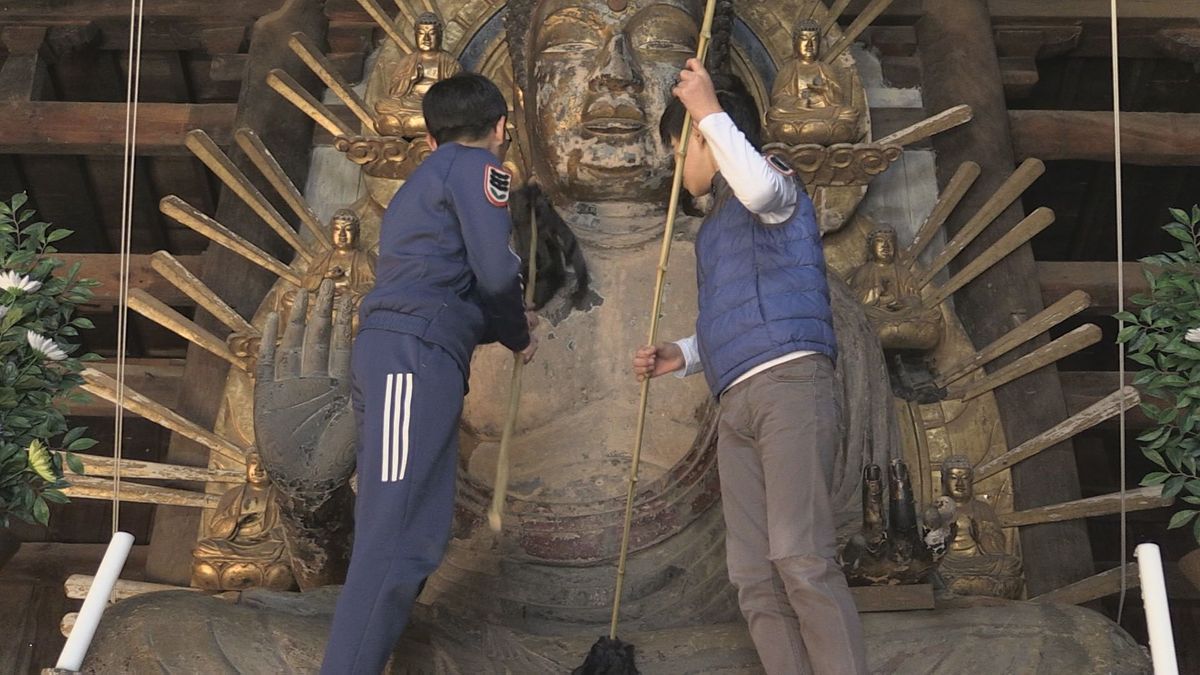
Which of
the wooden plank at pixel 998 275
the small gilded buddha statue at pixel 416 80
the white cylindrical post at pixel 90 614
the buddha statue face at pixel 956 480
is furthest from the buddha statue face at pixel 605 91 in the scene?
the white cylindrical post at pixel 90 614

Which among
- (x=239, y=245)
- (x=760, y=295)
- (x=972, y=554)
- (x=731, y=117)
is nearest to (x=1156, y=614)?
(x=760, y=295)

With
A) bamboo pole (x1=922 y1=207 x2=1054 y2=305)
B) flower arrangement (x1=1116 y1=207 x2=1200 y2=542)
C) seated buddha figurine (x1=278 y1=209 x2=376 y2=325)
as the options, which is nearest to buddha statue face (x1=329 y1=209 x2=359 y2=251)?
seated buddha figurine (x1=278 y1=209 x2=376 y2=325)

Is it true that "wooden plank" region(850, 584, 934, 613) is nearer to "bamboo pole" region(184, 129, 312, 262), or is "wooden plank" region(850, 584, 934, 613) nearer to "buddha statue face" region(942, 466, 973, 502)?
"buddha statue face" region(942, 466, 973, 502)

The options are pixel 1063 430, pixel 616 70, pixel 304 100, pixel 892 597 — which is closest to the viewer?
pixel 892 597

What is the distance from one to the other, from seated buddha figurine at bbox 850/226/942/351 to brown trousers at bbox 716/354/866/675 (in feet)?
4.62

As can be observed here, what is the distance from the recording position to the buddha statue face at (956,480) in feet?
13.7

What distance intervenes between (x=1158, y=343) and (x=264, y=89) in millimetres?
2560

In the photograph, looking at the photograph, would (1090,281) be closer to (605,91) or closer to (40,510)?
(605,91)

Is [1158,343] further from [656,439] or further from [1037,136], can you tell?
[1037,136]

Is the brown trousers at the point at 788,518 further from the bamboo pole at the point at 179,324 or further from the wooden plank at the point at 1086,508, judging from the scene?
the bamboo pole at the point at 179,324

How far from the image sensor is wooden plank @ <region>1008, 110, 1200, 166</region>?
505 cm

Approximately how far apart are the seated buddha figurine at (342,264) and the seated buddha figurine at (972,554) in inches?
57.1

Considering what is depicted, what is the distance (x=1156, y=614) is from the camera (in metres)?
2.86

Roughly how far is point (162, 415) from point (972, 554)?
1891mm
